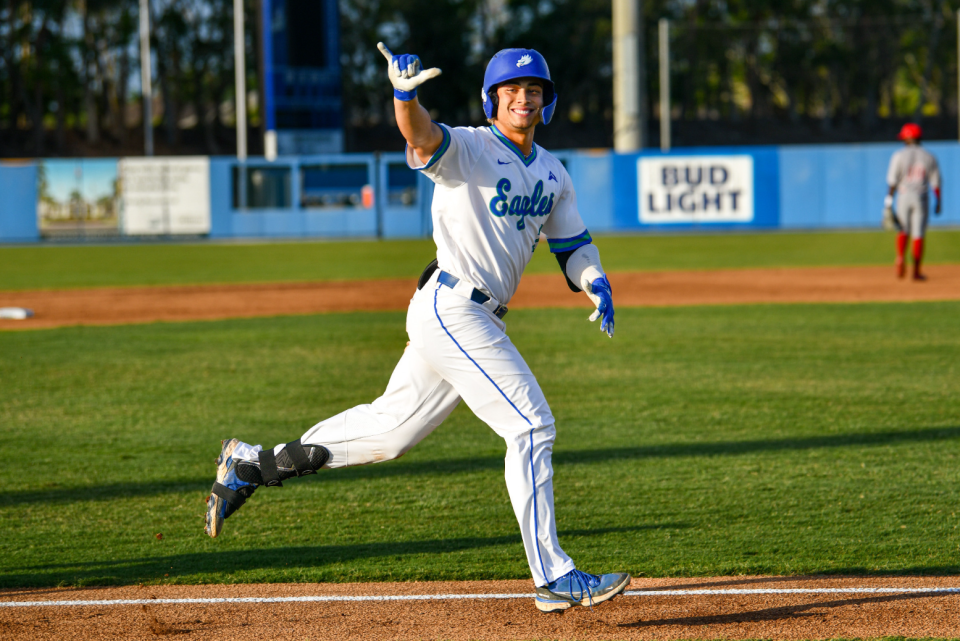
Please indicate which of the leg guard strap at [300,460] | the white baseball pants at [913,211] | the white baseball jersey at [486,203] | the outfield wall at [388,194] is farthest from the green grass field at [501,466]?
the outfield wall at [388,194]

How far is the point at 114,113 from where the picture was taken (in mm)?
62562

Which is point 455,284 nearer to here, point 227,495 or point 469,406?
point 469,406

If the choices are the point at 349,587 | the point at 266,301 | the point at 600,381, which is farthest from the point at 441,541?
the point at 266,301

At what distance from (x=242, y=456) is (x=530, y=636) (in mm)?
1409

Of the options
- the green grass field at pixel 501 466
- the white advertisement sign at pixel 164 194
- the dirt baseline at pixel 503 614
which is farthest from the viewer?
the white advertisement sign at pixel 164 194

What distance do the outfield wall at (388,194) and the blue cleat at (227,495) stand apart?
26813mm

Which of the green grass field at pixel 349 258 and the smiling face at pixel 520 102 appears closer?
the smiling face at pixel 520 102

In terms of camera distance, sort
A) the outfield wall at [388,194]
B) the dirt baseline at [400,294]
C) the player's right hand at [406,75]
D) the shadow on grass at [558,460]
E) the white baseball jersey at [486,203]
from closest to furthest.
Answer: the player's right hand at [406,75] → the white baseball jersey at [486,203] → the shadow on grass at [558,460] → the dirt baseline at [400,294] → the outfield wall at [388,194]

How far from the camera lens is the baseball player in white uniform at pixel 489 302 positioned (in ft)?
12.3

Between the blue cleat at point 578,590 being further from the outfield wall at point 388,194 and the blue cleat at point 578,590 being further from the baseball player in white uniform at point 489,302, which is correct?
the outfield wall at point 388,194

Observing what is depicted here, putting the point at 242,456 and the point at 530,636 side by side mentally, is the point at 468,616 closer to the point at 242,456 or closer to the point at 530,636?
the point at 530,636

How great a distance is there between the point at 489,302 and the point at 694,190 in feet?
92.2

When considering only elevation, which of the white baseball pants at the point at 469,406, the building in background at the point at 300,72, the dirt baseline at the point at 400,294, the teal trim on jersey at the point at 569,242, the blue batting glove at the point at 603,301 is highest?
the building in background at the point at 300,72

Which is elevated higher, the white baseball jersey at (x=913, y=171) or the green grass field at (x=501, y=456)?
the white baseball jersey at (x=913, y=171)
